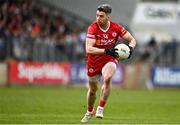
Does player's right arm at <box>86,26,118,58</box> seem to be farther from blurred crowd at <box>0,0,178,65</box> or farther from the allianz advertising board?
the allianz advertising board

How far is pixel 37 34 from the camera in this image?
35750 millimetres

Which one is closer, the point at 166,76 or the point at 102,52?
the point at 102,52

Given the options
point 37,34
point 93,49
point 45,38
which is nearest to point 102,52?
point 93,49

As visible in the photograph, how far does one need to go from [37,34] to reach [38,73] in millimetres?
2083

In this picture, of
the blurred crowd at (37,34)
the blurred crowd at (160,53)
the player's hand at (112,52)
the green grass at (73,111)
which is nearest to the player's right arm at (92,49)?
the player's hand at (112,52)

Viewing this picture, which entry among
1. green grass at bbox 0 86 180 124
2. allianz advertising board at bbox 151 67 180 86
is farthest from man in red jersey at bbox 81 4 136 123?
allianz advertising board at bbox 151 67 180 86

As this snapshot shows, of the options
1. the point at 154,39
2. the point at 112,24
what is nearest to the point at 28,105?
the point at 112,24

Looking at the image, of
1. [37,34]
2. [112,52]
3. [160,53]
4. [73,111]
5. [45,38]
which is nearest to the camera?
[112,52]

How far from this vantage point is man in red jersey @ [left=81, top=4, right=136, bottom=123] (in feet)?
50.9

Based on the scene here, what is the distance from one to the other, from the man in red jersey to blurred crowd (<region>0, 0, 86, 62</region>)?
18.4 metres

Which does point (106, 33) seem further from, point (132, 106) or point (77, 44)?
point (77, 44)

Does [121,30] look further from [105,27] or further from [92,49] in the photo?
[92,49]

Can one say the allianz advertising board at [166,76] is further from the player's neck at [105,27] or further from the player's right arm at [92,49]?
the player's right arm at [92,49]

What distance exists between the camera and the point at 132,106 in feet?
74.7
